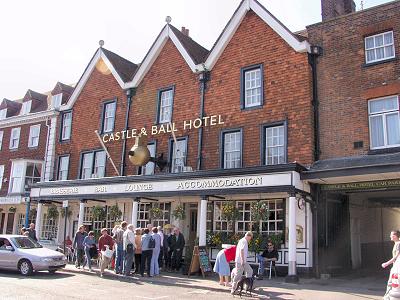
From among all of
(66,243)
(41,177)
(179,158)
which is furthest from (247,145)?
(41,177)

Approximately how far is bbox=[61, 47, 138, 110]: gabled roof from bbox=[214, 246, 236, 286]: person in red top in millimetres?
13985

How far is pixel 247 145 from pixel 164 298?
9.07 meters

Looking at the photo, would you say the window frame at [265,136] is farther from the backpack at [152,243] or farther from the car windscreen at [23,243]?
the car windscreen at [23,243]

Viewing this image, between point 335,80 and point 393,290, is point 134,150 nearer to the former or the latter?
point 335,80

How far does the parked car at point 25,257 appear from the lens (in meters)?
14.7

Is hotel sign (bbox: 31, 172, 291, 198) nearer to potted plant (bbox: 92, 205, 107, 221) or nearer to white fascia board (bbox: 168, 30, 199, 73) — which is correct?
potted plant (bbox: 92, 205, 107, 221)

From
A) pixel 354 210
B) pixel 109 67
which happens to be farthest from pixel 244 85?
pixel 109 67

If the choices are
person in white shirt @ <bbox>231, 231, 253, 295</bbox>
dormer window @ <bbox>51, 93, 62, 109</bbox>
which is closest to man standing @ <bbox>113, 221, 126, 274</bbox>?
person in white shirt @ <bbox>231, 231, 253, 295</bbox>

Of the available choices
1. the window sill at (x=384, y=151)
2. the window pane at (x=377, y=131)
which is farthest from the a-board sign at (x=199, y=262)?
the window pane at (x=377, y=131)

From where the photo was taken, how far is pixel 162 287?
Answer: 1304 cm

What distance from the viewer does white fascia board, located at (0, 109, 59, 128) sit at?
28.0 m

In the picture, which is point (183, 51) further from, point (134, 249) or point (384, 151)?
point (384, 151)

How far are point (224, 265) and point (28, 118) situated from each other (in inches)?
866

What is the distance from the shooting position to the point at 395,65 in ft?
51.3
